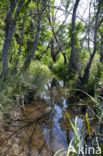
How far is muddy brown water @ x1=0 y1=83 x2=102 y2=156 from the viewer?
2.98 meters

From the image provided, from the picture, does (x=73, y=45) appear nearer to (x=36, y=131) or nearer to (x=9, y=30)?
(x=9, y=30)

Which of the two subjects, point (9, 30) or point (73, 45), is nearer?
point (9, 30)

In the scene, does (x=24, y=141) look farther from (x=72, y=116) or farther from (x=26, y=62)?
(x=26, y=62)

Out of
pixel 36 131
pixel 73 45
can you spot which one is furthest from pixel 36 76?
pixel 73 45

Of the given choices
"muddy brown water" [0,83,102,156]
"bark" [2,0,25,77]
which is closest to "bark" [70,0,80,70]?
"bark" [2,0,25,77]

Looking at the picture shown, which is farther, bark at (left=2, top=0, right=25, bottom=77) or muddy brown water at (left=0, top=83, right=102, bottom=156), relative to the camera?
bark at (left=2, top=0, right=25, bottom=77)

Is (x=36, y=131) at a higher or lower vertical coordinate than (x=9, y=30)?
lower

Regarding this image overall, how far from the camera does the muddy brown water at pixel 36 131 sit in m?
2.98

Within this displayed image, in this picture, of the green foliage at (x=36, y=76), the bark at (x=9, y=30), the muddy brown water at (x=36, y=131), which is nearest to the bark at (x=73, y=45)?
the green foliage at (x=36, y=76)

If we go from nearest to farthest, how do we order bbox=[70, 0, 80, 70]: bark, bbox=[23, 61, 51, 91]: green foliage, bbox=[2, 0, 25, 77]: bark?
bbox=[2, 0, 25, 77]: bark
bbox=[23, 61, 51, 91]: green foliage
bbox=[70, 0, 80, 70]: bark

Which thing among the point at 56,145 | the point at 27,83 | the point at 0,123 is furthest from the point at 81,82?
the point at 0,123

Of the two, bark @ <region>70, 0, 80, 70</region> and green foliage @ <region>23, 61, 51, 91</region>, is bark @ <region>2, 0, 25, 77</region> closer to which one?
green foliage @ <region>23, 61, 51, 91</region>

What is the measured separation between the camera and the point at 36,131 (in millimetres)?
3723

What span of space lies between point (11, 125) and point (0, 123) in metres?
0.58
